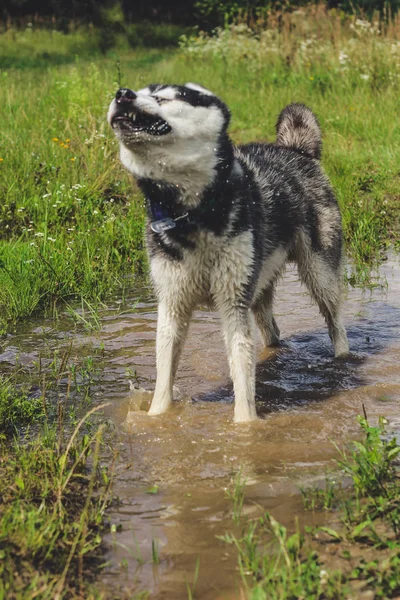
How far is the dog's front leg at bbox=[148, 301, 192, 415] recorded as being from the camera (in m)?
4.00

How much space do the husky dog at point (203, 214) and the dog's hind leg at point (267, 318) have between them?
0.40 meters

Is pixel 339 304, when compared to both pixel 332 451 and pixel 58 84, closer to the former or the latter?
pixel 332 451

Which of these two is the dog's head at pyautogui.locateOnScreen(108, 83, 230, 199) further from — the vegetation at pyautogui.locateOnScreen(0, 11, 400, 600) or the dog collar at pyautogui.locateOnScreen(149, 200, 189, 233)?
the vegetation at pyautogui.locateOnScreen(0, 11, 400, 600)

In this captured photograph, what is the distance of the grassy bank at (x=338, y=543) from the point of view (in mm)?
2381

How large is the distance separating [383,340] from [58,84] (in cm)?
585

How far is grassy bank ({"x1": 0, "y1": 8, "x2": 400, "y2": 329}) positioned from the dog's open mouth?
2207 mm

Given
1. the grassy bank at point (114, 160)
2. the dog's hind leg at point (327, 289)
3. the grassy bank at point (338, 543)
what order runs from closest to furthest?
the grassy bank at point (338, 543), the dog's hind leg at point (327, 289), the grassy bank at point (114, 160)

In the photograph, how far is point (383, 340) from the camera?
5168 mm

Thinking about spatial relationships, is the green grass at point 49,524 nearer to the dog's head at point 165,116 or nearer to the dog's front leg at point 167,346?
the dog's front leg at point 167,346

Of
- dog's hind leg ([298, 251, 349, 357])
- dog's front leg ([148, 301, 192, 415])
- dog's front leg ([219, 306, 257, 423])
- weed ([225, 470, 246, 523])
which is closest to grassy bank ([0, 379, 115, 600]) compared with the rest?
weed ([225, 470, 246, 523])

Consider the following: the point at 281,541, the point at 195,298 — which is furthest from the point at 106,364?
the point at 281,541

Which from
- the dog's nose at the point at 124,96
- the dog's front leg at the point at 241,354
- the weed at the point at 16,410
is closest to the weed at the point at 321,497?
the dog's front leg at the point at 241,354

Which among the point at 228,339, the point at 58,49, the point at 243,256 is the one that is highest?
the point at 243,256

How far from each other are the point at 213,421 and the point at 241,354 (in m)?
0.37
